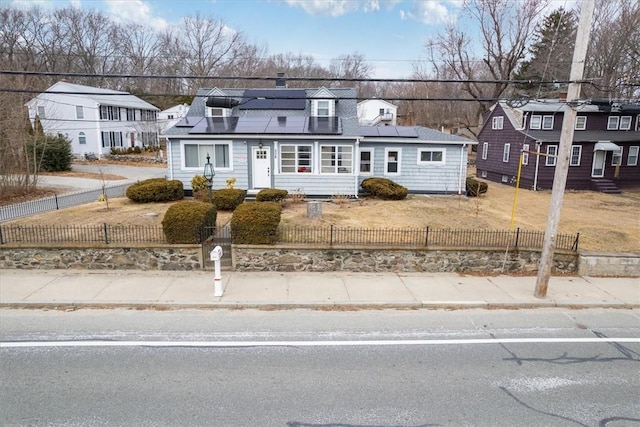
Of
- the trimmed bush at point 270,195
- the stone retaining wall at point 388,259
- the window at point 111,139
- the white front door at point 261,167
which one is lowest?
the stone retaining wall at point 388,259

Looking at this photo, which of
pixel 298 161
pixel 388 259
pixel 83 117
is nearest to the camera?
pixel 388 259

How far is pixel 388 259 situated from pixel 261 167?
1116cm

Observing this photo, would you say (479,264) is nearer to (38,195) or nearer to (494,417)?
(494,417)

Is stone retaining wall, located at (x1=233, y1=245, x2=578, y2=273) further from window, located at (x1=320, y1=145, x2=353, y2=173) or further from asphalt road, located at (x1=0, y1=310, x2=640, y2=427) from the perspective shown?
window, located at (x1=320, y1=145, x2=353, y2=173)

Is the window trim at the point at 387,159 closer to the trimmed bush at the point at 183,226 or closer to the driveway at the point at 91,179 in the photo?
the trimmed bush at the point at 183,226

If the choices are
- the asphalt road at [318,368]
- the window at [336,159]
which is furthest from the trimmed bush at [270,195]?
the asphalt road at [318,368]

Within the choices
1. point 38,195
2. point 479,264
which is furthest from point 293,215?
point 38,195

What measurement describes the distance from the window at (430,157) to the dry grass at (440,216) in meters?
2.02

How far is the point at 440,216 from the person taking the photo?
16906 millimetres

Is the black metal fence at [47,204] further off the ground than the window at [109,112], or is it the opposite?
the window at [109,112]

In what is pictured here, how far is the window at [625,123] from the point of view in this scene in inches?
1201

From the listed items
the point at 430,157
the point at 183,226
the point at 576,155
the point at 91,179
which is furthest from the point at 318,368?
the point at 576,155

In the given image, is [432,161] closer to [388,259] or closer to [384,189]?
[384,189]

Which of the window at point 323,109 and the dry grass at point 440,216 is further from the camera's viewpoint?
the window at point 323,109
